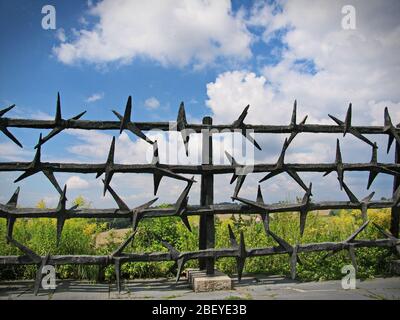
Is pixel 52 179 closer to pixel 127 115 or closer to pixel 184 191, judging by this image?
pixel 127 115

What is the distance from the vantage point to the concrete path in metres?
5.12

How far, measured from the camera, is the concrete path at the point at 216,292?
5.12m

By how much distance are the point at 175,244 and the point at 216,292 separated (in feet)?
6.93

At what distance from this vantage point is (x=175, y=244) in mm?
7410

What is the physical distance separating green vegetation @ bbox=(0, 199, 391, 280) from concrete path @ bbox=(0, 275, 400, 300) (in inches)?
Result: 13.9

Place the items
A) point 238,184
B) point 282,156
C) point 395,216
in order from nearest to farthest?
point 238,184 → point 282,156 → point 395,216

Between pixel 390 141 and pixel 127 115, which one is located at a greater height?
pixel 127 115

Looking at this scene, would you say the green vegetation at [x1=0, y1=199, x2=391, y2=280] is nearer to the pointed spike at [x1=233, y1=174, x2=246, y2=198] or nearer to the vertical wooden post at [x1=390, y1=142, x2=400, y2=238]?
the vertical wooden post at [x1=390, y1=142, x2=400, y2=238]

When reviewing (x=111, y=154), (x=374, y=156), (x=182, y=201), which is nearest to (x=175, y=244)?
(x=182, y=201)

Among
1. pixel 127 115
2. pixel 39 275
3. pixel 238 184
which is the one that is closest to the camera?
pixel 39 275

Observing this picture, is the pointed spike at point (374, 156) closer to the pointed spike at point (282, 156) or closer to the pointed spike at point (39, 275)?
the pointed spike at point (282, 156)

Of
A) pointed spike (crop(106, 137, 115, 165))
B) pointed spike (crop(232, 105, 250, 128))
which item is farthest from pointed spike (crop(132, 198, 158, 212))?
pointed spike (crop(232, 105, 250, 128))
